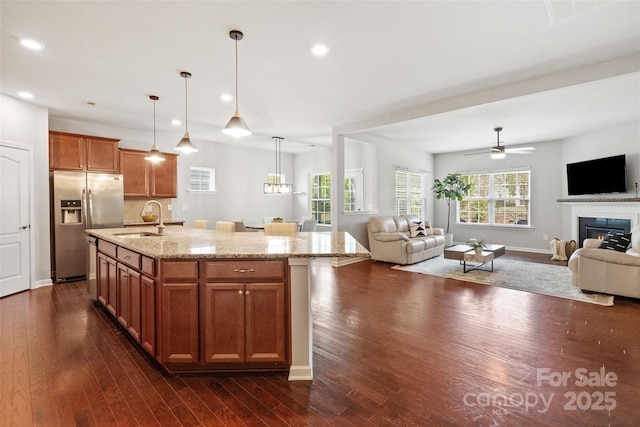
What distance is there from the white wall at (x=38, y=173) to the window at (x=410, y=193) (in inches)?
270

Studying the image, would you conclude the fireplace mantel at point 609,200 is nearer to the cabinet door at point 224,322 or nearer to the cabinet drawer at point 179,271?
the cabinet door at point 224,322

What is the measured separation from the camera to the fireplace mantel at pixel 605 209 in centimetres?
553

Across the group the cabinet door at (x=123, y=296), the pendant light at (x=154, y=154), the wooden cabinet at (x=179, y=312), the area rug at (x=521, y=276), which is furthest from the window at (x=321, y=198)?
the wooden cabinet at (x=179, y=312)

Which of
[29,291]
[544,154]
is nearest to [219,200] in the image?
[29,291]

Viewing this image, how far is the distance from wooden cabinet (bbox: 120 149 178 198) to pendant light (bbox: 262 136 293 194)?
1.89 meters

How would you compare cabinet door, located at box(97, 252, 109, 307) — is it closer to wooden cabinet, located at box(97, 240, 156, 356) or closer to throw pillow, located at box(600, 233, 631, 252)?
wooden cabinet, located at box(97, 240, 156, 356)

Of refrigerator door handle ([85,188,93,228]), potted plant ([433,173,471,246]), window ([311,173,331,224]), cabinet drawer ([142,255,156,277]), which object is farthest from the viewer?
window ([311,173,331,224])

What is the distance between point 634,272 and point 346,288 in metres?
3.53

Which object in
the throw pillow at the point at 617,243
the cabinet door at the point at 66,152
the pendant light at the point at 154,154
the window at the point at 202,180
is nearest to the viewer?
the pendant light at the point at 154,154

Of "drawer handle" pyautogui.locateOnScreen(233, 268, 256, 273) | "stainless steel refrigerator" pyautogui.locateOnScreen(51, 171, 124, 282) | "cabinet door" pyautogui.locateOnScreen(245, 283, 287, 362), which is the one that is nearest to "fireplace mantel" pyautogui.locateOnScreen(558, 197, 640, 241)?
"cabinet door" pyautogui.locateOnScreen(245, 283, 287, 362)

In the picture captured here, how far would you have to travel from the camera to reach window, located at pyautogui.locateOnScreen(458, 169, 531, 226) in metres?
7.80

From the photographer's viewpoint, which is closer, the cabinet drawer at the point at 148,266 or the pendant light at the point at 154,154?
the cabinet drawer at the point at 148,266

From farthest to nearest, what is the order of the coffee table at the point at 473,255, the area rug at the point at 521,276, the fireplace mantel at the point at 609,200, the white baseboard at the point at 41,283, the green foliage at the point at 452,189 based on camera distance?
1. the green foliage at the point at 452,189
2. the fireplace mantel at the point at 609,200
3. the coffee table at the point at 473,255
4. the white baseboard at the point at 41,283
5. the area rug at the point at 521,276

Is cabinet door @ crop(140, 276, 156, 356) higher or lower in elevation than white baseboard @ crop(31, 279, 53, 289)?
higher
